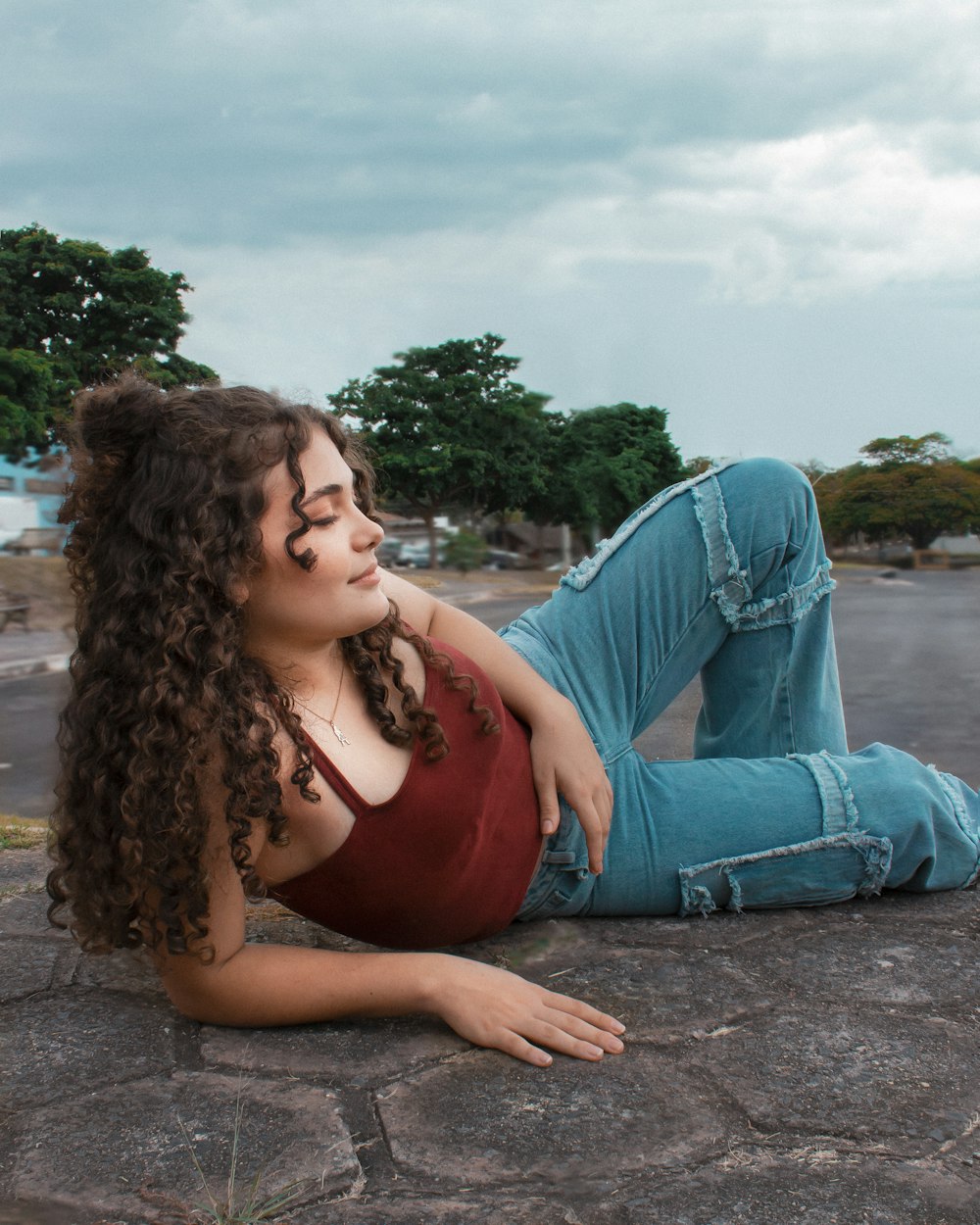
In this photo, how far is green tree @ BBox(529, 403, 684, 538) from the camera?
3331 cm

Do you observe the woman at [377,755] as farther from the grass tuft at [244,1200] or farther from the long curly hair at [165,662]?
the grass tuft at [244,1200]

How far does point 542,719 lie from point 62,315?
14697mm

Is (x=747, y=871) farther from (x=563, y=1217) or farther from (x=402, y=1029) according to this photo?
(x=563, y=1217)

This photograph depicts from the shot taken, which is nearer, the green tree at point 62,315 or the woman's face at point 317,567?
the woman's face at point 317,567

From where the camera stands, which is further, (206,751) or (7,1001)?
(7,1001)

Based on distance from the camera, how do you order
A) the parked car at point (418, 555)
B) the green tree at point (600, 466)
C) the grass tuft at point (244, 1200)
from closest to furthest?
the grass tuft at point (244, 1200) < the parked car at point (418, 555) < the green tree at point (600, 466)

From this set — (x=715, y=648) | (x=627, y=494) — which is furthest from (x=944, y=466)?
(x=715, y=648)

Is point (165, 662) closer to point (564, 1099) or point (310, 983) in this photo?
point (310, 983)

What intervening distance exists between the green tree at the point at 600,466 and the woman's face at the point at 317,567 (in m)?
31.1

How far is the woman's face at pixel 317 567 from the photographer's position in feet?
4.87

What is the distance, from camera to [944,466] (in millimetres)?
27281

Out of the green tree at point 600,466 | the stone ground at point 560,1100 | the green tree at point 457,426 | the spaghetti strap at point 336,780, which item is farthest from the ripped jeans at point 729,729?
the green tree at point 600,466

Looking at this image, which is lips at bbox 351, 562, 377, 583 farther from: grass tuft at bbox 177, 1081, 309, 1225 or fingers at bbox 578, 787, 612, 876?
grass tuft at bbox 177, 1081, 309, 1225

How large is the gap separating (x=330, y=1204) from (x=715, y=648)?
1358 millimetres
